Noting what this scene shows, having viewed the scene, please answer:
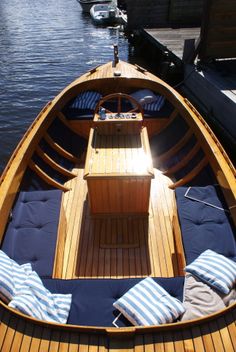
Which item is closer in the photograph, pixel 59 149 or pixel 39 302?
pixel 39 302

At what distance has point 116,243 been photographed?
5312 millimetres

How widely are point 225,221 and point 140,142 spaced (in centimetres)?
242

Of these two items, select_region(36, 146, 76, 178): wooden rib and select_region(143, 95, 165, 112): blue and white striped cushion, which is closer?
select_region(36, 146, 76, 178): wooden rib

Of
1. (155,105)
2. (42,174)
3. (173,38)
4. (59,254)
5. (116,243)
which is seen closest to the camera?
(59,254)

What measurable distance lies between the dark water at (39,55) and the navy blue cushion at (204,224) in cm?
733

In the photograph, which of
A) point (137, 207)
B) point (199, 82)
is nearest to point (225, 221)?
point (137, 207)

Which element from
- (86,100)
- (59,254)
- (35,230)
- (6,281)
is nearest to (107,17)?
(86,100)

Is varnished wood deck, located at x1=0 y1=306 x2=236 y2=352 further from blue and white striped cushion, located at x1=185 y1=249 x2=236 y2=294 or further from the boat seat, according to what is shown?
the boat seat

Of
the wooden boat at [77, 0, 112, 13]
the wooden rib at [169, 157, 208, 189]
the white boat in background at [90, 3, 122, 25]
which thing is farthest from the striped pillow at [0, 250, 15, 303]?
the wooden boat at [77, 0, 112, 13]

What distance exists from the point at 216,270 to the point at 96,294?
5.01 ft

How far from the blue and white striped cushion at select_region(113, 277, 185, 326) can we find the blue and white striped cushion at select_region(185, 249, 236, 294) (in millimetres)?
468

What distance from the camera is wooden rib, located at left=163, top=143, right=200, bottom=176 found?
254 inches

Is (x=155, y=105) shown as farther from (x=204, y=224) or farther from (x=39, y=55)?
(x=39, y=55)

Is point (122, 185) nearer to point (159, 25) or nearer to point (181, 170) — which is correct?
point (181, 170)
